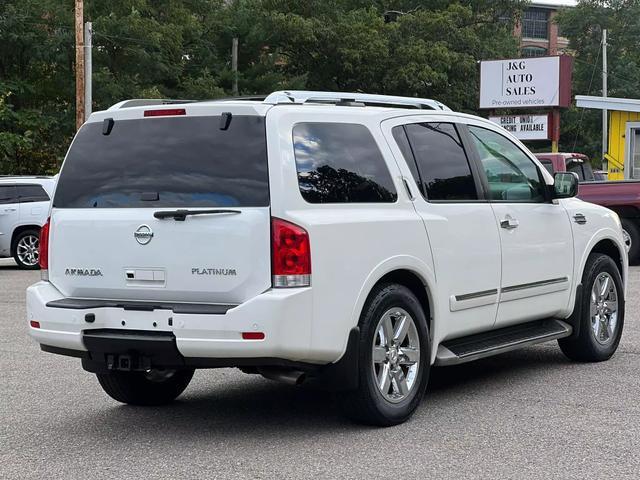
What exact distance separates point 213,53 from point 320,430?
39.3 metres

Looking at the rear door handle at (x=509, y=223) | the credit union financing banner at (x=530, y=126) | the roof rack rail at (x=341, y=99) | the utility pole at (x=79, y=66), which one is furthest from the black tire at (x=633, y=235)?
the utility pole at (x=79, y=66)

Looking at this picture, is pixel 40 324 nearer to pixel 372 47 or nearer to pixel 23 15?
pixel 23 15

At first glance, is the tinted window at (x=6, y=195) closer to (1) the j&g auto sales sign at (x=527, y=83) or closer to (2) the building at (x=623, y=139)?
(2) the building at (x=623, y=139)

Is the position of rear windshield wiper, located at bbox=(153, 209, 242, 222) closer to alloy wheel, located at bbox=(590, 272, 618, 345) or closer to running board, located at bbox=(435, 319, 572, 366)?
running board, located at bbox=(435, 319, 572, 366)

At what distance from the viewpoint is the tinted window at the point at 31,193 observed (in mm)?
20250

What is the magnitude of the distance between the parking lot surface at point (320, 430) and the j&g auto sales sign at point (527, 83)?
Result: 2800cm

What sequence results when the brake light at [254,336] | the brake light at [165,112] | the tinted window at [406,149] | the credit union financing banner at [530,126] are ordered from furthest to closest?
the credit union financing banner at [530,126], the tinted window at [406,149], the brake light at [165,112], the brake light at [254,336]

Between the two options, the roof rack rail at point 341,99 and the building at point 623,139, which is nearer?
the roof rack rail at point 341,99

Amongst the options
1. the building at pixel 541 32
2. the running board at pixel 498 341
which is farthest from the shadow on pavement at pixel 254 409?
the building at pixel 541 32

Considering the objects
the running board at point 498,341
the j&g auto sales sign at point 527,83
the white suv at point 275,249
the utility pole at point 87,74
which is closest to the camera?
Answer: the white suv at point 275,249

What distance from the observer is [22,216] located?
1994 centimetres

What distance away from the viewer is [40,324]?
626cm

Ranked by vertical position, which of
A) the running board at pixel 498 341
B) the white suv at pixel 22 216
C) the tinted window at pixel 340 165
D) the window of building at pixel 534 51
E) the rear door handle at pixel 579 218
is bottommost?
the white suv at pixel 22 216

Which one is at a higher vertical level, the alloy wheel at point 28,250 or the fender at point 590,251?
the fender at point 590,251
